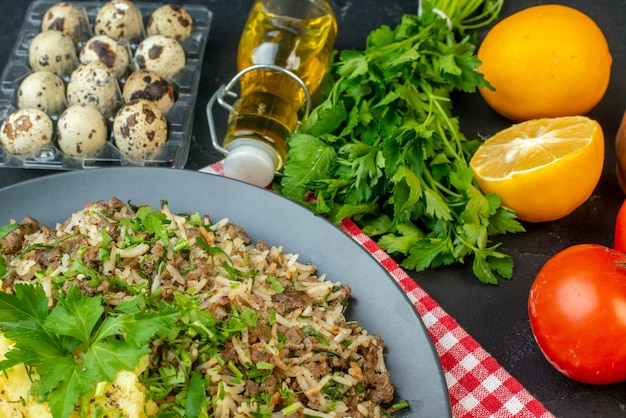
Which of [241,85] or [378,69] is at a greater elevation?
[378,69]

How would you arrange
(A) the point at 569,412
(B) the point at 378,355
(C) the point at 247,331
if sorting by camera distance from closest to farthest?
(C) the point at 247,331, (B) the point at 378,355, (A) the point at 569,412

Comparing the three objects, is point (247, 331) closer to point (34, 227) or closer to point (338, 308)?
point (338, 308)

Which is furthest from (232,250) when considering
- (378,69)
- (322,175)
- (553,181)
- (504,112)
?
(504,112)

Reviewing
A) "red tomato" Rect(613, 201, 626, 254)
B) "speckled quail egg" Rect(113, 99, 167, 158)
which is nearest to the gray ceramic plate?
"speckled quail egg" Rect(113, 99, 167, 158)

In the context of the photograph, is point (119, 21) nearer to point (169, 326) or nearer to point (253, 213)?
point (253, 213)

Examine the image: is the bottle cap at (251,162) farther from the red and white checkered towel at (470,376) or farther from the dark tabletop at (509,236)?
the red and white checkered towel at (470,376)

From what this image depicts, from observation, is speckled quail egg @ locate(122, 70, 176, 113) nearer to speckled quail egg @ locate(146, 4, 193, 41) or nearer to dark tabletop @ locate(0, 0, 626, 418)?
dark tabletop @ locate(0, 0, 626, 418)

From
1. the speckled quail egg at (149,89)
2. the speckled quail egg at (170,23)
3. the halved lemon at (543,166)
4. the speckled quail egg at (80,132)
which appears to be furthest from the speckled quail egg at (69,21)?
the halved lemon at (543,166)

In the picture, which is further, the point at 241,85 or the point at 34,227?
the point at 241,85
